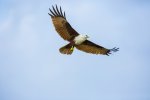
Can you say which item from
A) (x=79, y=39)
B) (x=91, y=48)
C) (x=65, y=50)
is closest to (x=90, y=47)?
(x=91, y=48)

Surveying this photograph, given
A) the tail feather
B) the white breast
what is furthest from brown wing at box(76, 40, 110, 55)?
the tail feather

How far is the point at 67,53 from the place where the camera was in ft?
91.8

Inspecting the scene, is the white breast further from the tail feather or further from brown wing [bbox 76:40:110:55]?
brown wing [bbox 76:40:110:55]

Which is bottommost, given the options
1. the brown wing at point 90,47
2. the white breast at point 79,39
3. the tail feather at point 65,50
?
the tail feather at point 65,50

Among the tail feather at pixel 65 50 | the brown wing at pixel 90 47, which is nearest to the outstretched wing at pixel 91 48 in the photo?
the brown wing at pixel 90 47

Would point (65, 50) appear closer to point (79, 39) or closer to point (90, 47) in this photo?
point (79, 39)

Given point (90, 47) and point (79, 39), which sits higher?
point (90, 47)

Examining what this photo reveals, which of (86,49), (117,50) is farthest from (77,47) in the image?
(117,50)

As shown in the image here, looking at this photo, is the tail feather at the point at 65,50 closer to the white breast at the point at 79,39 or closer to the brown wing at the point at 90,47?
the white breast at the point at 79,39

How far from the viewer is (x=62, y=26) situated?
92.9 feet

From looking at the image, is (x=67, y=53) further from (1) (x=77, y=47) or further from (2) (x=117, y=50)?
(2) (x=117, y=50)

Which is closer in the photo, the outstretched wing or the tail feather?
the tail feather

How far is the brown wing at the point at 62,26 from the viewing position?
28141mm

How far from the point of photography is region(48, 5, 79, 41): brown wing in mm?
28141
